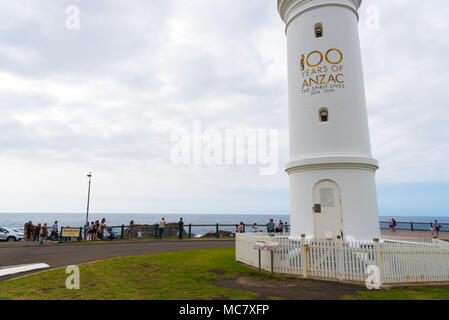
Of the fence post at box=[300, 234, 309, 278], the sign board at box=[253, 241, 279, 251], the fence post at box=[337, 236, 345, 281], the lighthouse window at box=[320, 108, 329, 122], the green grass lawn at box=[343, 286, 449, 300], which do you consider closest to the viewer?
the green grass lawn at box=[343, 286, 449, 300]

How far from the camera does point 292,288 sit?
8617mm

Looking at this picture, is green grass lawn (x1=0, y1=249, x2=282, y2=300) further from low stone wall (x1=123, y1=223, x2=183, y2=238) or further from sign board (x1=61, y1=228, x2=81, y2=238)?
low stone wall (x1=123, y1=223, x2=183, y2=238)

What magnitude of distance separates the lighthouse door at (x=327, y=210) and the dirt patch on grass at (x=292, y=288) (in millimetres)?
3555

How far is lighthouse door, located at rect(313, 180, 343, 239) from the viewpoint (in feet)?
41.2

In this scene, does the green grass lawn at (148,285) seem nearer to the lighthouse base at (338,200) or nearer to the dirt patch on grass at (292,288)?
the dirt patch on grass at (292,288)

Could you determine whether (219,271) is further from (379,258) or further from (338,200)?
(338,200)

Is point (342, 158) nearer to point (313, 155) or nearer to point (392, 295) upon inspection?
point (313, 155)

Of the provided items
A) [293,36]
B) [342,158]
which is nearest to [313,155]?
[342,158]

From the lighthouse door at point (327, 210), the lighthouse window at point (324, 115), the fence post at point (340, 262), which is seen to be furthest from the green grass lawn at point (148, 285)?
the lighthouse window at point (324, 115)

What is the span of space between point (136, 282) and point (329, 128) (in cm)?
1055

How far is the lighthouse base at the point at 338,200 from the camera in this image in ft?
41.0

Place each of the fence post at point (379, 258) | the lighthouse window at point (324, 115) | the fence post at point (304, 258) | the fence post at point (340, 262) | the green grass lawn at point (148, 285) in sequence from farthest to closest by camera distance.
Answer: the lighthouse window at point (324, 115) → the fence post at point (304, 258) → the fence post at point (340, 262) → the fence post at point (379, 258) → the green grass lawn at point (148, 285)

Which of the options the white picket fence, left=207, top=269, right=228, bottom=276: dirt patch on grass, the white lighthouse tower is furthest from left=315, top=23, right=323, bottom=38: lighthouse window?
left=207, top=269, right=228, bottom=276: dirt patch on grass
